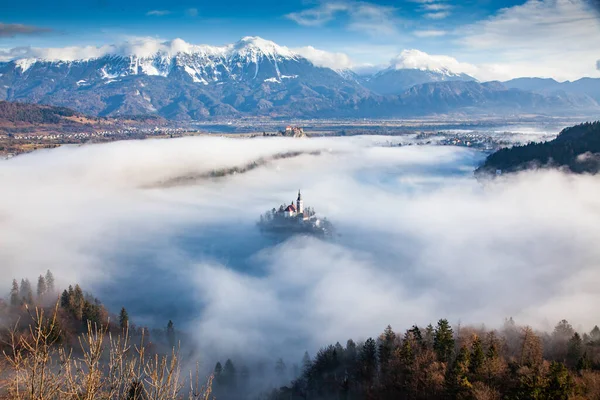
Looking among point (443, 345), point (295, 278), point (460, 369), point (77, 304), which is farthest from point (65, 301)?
point (460, 369)

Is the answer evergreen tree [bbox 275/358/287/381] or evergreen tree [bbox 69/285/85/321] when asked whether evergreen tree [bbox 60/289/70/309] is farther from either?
evergreen tree [bbox 275/358/287/381]

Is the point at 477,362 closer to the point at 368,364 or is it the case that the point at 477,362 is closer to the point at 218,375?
the point at 368,364

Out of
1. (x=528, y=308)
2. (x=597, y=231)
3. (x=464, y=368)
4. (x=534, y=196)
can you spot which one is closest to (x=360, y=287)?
(x=528, y=308)

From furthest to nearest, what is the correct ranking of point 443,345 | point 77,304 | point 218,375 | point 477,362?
point 77,304
point 218,375
point 443,345
point 477,362

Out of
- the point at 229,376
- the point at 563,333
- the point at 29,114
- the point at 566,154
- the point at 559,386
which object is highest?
the point at 29,114

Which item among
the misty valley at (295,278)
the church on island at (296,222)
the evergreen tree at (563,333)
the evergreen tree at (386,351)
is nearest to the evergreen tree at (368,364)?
the misty valley at (295,278)
